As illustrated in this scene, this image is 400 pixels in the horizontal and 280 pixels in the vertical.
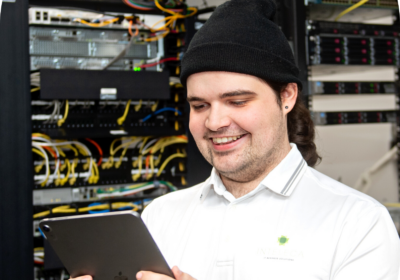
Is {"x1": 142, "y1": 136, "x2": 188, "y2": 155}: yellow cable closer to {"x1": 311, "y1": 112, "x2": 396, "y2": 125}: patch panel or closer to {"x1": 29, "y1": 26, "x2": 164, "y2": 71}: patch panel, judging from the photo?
{"x1": 29, "y1": 26, "x2": 164, "y2": 71}: patch panel

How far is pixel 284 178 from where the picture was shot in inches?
39.3

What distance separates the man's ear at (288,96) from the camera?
108 centimetres

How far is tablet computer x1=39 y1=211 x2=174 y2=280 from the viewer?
0.84 m

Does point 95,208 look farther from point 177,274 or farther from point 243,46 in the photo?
point 243,46

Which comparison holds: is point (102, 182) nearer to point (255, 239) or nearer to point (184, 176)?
point (184, 176)

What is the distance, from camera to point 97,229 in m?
0.85

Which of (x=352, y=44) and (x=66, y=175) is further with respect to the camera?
(x=352, y=44)

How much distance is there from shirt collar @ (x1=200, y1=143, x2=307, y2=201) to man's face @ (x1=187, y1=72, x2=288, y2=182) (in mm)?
35

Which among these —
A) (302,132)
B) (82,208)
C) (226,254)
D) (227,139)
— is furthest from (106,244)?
(82,208)

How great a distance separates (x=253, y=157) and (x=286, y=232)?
0.20m

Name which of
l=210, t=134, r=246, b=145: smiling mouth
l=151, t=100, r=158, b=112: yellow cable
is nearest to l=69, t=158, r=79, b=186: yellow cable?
→ l=151, t=100, r=158, b=112: yellow cable

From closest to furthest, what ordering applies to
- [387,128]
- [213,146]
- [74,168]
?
[213,146] < [74,168] < [387,128]

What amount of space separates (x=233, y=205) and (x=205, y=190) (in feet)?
0.42

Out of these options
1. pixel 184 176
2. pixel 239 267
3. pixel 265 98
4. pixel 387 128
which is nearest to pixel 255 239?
pixel 239 267
